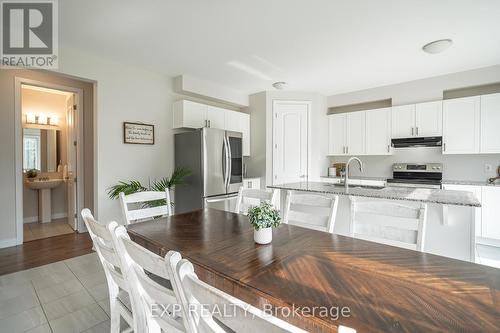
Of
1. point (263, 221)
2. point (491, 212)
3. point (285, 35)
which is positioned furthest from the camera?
point (491, 212)

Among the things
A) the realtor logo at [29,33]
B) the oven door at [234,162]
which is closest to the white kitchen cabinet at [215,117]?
the oven door at [234,162]

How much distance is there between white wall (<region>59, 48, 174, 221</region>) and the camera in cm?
317

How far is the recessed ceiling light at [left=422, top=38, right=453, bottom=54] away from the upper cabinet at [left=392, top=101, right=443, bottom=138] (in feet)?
4.31

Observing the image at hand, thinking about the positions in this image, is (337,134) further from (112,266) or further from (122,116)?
(112,266)

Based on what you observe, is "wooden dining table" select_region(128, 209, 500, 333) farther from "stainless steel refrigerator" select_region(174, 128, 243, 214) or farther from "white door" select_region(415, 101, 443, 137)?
"white door" select_region(415, 101, 443, 137)

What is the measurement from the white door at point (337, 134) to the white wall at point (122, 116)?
10.4ft

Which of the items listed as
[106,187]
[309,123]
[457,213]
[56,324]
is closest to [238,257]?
[56,324]

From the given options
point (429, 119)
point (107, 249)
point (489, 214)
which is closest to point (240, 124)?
point (429, 119)

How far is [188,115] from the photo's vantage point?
3.89m

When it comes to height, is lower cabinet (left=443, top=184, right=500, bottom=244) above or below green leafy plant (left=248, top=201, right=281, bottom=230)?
below

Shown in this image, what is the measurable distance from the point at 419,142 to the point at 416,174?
2.04ft

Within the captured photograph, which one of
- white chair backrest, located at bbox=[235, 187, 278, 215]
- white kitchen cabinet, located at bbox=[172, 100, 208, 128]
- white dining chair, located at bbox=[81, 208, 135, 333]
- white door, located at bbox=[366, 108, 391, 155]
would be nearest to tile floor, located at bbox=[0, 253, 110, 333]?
white dining chair, located at bbox=[81, 208, 135, 333]

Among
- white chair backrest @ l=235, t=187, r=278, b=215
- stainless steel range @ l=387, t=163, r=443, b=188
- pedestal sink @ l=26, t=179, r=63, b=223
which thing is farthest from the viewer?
pedestal sink @ l=26, t=179, r=63, b=223

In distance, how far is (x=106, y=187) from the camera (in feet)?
10.7
